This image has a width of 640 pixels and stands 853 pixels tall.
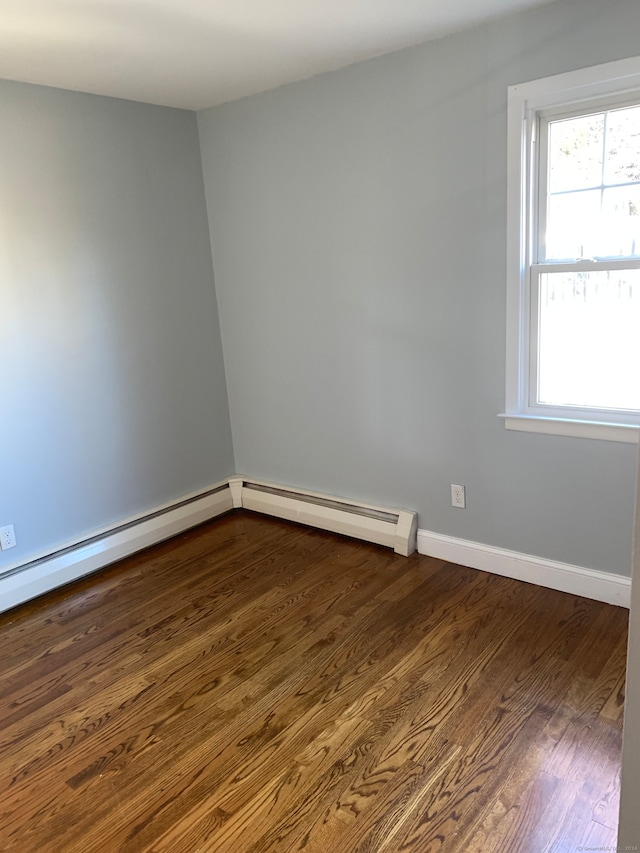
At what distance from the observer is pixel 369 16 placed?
7.41ft

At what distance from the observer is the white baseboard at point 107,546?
9.51ft

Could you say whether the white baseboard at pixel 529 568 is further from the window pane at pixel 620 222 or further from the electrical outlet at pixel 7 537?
the electrical outlet at pixel 7 537

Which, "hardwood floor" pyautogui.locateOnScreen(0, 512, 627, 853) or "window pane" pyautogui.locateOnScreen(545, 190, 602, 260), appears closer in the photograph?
"hardwood floor" pyautogui.locateOnScreen(0, 512, 627, 853)

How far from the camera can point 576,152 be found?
2.39 m

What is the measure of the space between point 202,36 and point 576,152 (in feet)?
4.96

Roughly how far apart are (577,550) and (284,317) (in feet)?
6.27

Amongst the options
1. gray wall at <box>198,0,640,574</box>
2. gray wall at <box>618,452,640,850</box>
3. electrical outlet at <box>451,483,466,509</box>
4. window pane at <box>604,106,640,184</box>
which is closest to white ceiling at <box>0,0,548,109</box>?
gray wall at <box>198,0,640,574</box>

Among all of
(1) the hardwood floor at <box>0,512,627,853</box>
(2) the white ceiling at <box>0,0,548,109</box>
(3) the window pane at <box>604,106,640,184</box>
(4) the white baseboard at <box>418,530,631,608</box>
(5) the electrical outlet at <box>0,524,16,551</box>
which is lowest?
(1) the hardwood floor at <box>0,512,627,853</box>

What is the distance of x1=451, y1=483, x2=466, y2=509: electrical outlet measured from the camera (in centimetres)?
295

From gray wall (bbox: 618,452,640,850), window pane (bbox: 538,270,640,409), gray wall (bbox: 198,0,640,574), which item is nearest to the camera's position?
gray wall (bbox: 618,452,640,850)

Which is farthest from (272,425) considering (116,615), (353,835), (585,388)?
(353,835)

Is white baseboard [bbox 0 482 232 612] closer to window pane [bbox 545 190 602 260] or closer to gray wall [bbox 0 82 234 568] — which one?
gray wall [bbox 0 82 234 568]

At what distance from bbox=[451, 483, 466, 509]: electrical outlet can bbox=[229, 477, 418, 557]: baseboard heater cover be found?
0.24 meters

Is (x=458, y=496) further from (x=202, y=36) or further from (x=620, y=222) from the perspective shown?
(x=202, y=36)
